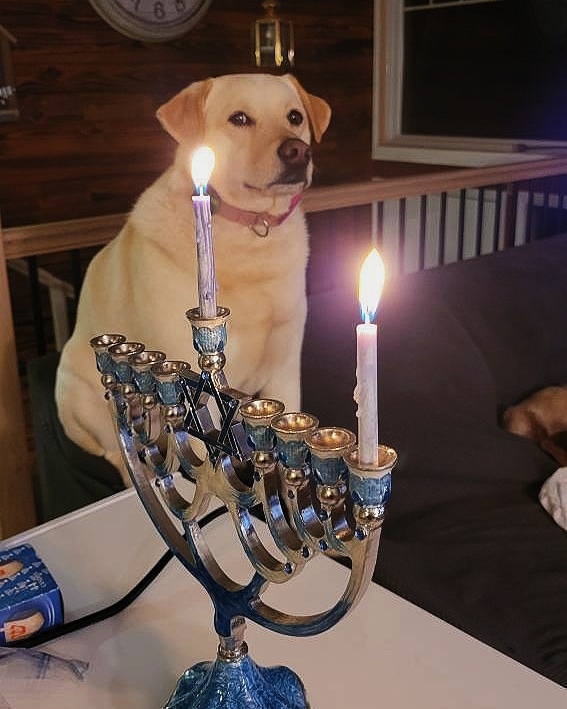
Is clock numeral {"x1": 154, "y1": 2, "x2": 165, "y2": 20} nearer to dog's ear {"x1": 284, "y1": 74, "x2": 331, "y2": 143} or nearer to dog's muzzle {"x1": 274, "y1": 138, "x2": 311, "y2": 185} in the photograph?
dog's ear {"x1": 284, "y1": 74, "x2": 331, "y2": 143}

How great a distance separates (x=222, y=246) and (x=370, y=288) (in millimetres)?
1004

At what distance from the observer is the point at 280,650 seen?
816mm

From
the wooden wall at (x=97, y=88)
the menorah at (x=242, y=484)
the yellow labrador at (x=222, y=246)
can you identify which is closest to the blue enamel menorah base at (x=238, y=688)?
the menorah at (x=242, y=484)

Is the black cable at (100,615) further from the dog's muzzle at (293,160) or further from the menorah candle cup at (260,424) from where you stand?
the dog's muzzle at (293,160)

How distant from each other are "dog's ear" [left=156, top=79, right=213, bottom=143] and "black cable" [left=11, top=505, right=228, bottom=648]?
81 centimetres

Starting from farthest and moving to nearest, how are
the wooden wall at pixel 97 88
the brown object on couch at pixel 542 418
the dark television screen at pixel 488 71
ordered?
the dark television screen at pixel 488 71, the wooden wall at pixel 97 88, the brown object on couch at pixel 542 418

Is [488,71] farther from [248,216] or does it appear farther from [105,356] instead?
[105,356]

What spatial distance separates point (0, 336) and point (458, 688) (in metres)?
1.07

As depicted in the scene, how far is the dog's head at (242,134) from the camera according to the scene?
1442mm

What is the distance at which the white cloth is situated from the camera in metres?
1.42

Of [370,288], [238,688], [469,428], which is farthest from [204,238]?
[469,428]

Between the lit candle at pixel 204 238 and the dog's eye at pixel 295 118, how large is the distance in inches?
34.5

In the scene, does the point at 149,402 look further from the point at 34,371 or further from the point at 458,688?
the point at 34,371

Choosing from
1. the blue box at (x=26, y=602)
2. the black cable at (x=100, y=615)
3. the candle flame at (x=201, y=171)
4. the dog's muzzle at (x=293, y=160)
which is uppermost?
the candle flame at (x=201, y=171)
